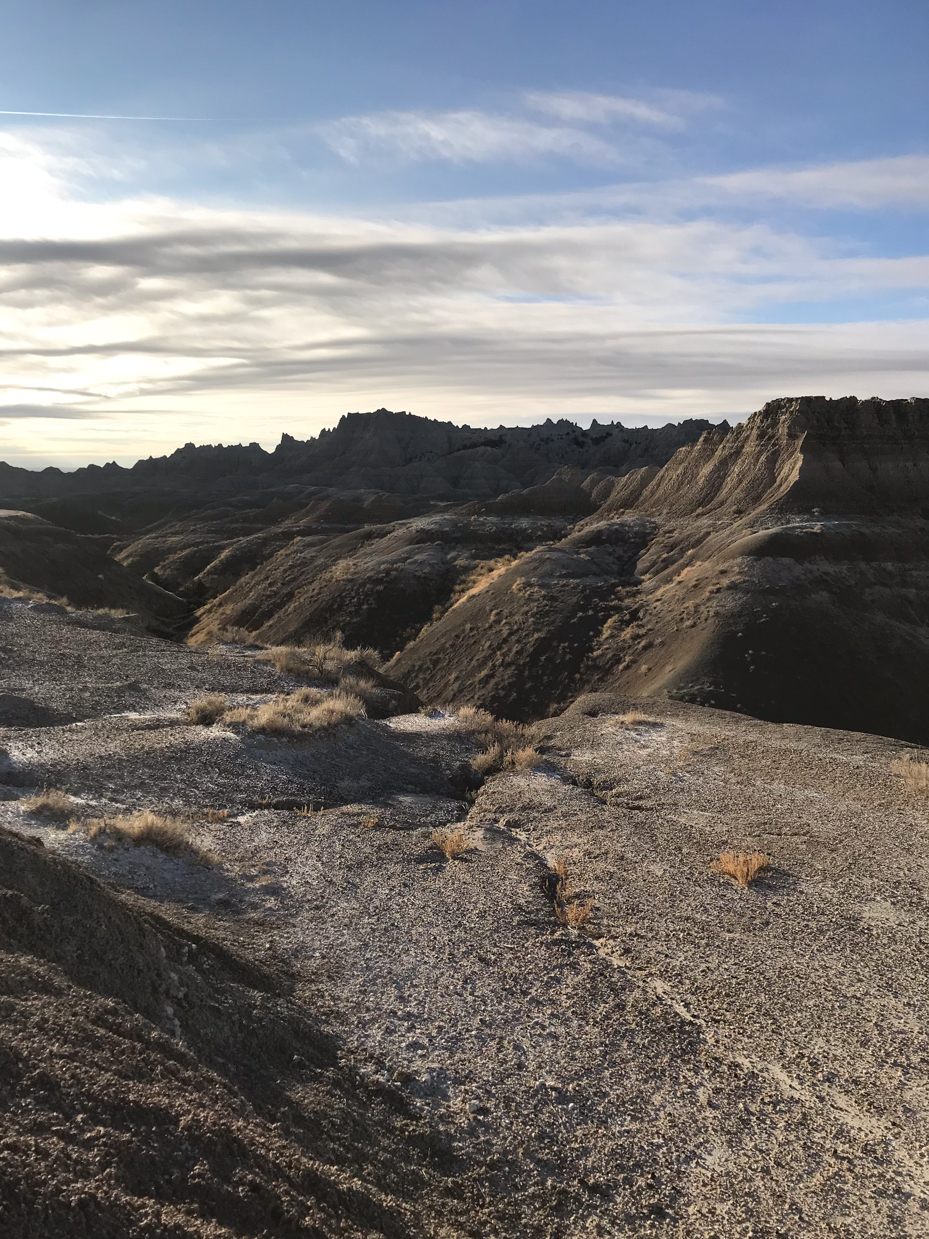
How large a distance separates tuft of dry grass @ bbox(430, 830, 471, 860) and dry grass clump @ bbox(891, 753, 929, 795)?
21.8ft

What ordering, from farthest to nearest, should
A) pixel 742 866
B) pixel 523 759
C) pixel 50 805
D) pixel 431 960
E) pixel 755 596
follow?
1. pixel 755 596
2. pixel 523 759
3. pixel 50 805
4. pixel 742 866
5. pixel 431 960

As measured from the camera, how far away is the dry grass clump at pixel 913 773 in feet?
38.6

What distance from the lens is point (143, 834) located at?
8.75 meters

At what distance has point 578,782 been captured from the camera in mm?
13242

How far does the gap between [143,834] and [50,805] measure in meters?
1.35

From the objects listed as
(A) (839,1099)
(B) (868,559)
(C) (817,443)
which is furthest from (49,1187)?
(C) (817,443)

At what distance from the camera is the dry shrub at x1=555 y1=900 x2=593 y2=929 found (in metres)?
7.95

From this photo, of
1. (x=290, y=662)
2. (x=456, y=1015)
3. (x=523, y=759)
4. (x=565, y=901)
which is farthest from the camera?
(x=290, y=662)

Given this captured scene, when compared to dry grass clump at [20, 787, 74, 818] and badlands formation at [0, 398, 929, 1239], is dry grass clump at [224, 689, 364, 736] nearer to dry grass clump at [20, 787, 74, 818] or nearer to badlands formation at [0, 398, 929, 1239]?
badlands formation at [0, 398, 929, 1239]

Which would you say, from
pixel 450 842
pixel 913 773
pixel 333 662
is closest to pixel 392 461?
pixel 333 662

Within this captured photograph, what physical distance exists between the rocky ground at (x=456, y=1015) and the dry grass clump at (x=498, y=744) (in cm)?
213

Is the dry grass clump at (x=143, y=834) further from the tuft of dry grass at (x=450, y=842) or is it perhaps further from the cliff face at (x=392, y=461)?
the cliff face at (x=392, y=461)

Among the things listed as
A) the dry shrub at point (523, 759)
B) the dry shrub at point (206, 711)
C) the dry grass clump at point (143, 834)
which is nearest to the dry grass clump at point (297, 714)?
the dry shrub at point (206, 711)

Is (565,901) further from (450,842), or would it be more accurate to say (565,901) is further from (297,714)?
(297,714)
